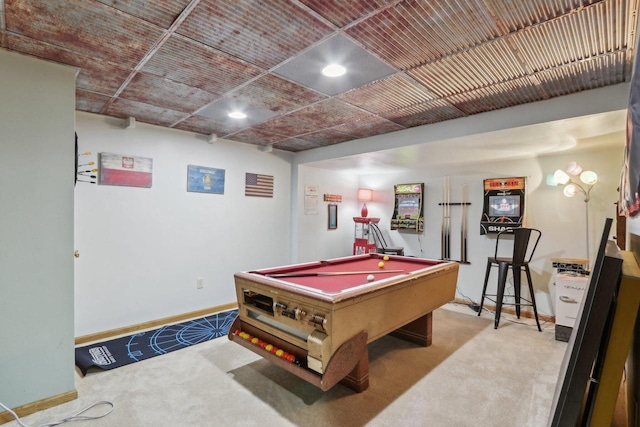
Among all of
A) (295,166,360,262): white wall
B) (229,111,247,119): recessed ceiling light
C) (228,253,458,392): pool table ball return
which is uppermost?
(229,111,247,119): recessed ceiling light

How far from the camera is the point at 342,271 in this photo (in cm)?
325

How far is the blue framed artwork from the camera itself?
4.13 m

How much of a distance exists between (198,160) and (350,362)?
10.6 feet

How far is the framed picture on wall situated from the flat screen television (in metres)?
2.51

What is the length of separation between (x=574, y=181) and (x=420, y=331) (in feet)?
8.87

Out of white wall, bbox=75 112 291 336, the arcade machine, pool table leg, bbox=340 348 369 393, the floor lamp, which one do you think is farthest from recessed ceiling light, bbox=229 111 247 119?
the floor lamp

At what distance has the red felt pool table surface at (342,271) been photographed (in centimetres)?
257

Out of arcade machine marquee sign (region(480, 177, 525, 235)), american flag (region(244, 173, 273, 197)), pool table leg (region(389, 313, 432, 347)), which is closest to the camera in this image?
pool table leg (region(389, 313, 432, 347))

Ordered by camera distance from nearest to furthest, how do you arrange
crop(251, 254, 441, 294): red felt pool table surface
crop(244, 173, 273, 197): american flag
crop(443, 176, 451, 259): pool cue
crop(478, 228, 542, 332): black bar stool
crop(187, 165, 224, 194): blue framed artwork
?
1. crop(251, 254, 441, 294): red felt pool table surface
2. crop(478, 228, 542, 332): black bar stool
3. crop(187, 165, 224, 194): blue framed artwork
4. crop(244, 173, 273, 197): american flag
5. crop(443, 176, 451, 259): pool cue

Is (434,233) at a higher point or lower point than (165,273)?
higher

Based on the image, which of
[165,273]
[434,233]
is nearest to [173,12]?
[165,273]

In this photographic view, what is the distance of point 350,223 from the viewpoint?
621 centimetres

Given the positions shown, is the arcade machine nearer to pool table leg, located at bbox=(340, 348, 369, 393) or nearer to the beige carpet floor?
the beige carpet floor

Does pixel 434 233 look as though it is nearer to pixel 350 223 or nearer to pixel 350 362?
pixel 350 223
